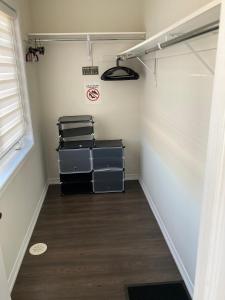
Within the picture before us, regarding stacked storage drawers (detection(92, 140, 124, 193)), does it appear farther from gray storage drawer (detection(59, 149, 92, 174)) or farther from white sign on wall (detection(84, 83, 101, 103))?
white sign on wall (detection(84, 83, 101, 103))

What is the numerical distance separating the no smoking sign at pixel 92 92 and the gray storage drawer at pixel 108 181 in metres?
0.97

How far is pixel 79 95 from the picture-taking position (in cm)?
337

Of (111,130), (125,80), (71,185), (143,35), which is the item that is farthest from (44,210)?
(143,35)

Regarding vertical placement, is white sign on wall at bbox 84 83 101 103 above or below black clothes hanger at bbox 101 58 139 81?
below

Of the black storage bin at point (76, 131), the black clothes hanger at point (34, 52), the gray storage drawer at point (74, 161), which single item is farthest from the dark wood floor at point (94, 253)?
the black clothes hanger at point (34, 52)

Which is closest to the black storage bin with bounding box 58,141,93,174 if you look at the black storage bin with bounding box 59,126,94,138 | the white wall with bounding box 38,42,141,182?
the black storage bin with bounding box 59,126,94,138

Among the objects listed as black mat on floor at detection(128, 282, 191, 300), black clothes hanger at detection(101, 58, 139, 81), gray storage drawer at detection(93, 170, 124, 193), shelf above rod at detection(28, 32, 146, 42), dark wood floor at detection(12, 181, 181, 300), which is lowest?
black mat on floor at detection(128, 282, 191, 300)

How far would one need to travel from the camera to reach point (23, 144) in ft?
8.80

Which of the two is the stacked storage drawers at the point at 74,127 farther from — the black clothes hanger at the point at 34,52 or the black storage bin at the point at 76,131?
the black clothes hanger at the point at 34,52

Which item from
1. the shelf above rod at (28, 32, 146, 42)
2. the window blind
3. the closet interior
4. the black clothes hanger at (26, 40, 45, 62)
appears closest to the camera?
the closet interior

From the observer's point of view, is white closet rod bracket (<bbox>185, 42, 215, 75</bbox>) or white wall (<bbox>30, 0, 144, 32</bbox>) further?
white wall (<bbox>30, 0, 144, 32</bbox>)

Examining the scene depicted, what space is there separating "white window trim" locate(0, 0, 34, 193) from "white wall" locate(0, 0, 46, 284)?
7 centimetres

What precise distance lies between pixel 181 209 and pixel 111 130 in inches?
71.1

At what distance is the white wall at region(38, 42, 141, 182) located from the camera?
127 inches
